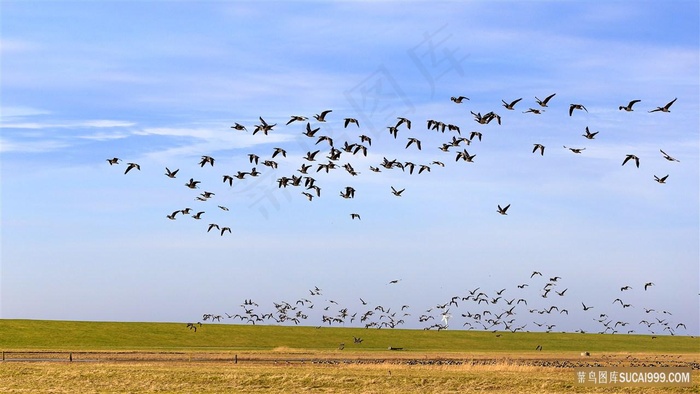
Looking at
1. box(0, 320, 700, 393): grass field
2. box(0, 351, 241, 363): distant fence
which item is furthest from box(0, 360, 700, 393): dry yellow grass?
box(0, 351, 241, 363): distant fence

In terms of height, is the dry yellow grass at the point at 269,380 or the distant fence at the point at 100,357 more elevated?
the distant fence at the point at 100,357

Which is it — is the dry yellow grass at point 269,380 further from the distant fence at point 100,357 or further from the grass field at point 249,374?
the distant fence at point 100,357

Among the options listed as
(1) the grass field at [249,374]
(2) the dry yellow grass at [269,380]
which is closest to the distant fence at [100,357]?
(1) the grass field at [249,374]

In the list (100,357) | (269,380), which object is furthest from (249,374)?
(100,357)

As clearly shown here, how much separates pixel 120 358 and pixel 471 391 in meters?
38.3

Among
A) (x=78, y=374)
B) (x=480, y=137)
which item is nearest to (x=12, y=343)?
(x=78, y=374)

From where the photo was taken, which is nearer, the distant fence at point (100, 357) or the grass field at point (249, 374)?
the grass field at point (249, 374)

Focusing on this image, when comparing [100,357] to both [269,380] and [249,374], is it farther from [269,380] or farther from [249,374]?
[269,380]

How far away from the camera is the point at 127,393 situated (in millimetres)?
52719

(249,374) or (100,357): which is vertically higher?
(100,357)

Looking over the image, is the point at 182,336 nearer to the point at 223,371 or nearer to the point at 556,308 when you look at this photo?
the point at 556,308

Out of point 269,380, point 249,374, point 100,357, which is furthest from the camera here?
point 100,357

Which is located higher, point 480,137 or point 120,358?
point 480,137

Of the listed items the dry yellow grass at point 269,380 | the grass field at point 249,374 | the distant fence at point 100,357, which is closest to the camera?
the dry yellow grass at point 269,380
